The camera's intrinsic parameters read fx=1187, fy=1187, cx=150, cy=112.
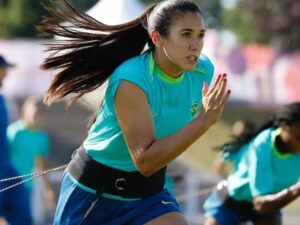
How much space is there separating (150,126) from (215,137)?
1016 inches

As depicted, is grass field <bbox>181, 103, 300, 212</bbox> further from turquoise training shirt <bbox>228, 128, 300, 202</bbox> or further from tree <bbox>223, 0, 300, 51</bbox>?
turquoise training shirt <bbox>228, 128, 300, 202</bbox>

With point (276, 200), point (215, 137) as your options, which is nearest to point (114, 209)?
point (276, 200)

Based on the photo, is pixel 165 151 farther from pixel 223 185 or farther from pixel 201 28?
pixel 223 185

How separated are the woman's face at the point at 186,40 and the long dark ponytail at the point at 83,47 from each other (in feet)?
1.09

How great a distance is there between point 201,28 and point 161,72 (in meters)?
0.34

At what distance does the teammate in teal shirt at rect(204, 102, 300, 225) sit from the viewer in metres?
8.05

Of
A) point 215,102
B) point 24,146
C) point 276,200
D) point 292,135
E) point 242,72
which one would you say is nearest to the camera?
point 215,102

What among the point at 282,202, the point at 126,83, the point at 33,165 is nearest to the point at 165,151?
the point at 126,83

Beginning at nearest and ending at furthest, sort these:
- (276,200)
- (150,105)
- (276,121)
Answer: (150,105) < (276,200) < (276,121)

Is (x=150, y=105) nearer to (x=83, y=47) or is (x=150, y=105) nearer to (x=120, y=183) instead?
(x=120, y=183)

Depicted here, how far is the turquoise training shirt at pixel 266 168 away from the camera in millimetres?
8062

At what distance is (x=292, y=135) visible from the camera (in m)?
8.02

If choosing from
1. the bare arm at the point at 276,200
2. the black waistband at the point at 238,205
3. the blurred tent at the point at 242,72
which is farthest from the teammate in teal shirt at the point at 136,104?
the blurred tent at the point at 242,72

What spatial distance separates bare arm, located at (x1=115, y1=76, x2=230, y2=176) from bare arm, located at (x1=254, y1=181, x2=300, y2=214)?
2.14 meters
